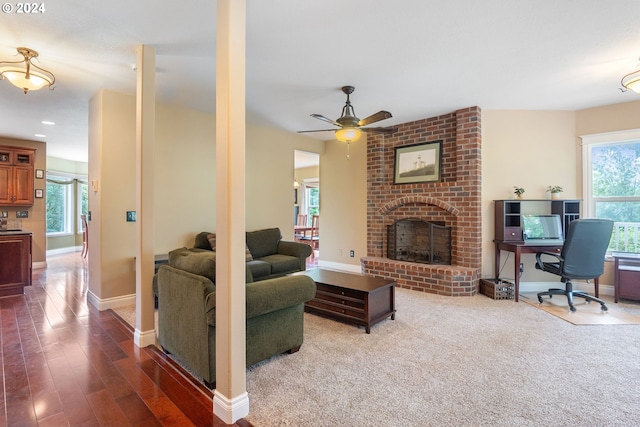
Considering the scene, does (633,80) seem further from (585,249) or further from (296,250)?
(296,250)

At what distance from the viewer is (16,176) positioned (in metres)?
5.71

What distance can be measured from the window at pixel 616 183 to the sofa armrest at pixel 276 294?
15.1ft

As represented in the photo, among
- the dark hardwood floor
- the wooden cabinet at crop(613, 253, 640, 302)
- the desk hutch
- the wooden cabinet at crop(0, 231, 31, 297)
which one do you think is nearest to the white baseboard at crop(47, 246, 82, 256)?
the wooden cabinet at crop(0, 231, 31, 297)

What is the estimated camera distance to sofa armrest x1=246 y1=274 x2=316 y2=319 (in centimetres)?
209

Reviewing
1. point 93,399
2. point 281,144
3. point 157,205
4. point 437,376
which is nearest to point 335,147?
point 281,144

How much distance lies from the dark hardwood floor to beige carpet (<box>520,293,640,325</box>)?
366cm

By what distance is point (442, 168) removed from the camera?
4863 millimetres

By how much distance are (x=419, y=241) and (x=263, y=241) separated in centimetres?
261

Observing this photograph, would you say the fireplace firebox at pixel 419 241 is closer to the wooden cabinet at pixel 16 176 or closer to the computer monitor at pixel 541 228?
the computer monitor at pixel 541 228

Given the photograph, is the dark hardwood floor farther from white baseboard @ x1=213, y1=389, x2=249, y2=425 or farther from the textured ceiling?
the textured ceiling

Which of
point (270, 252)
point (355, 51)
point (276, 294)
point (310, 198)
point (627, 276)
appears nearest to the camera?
point (276, 294)

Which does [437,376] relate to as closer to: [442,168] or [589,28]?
[589,28]

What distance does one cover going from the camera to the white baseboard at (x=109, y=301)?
358 cm

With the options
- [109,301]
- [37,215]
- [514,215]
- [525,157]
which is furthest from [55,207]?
[525,157]
